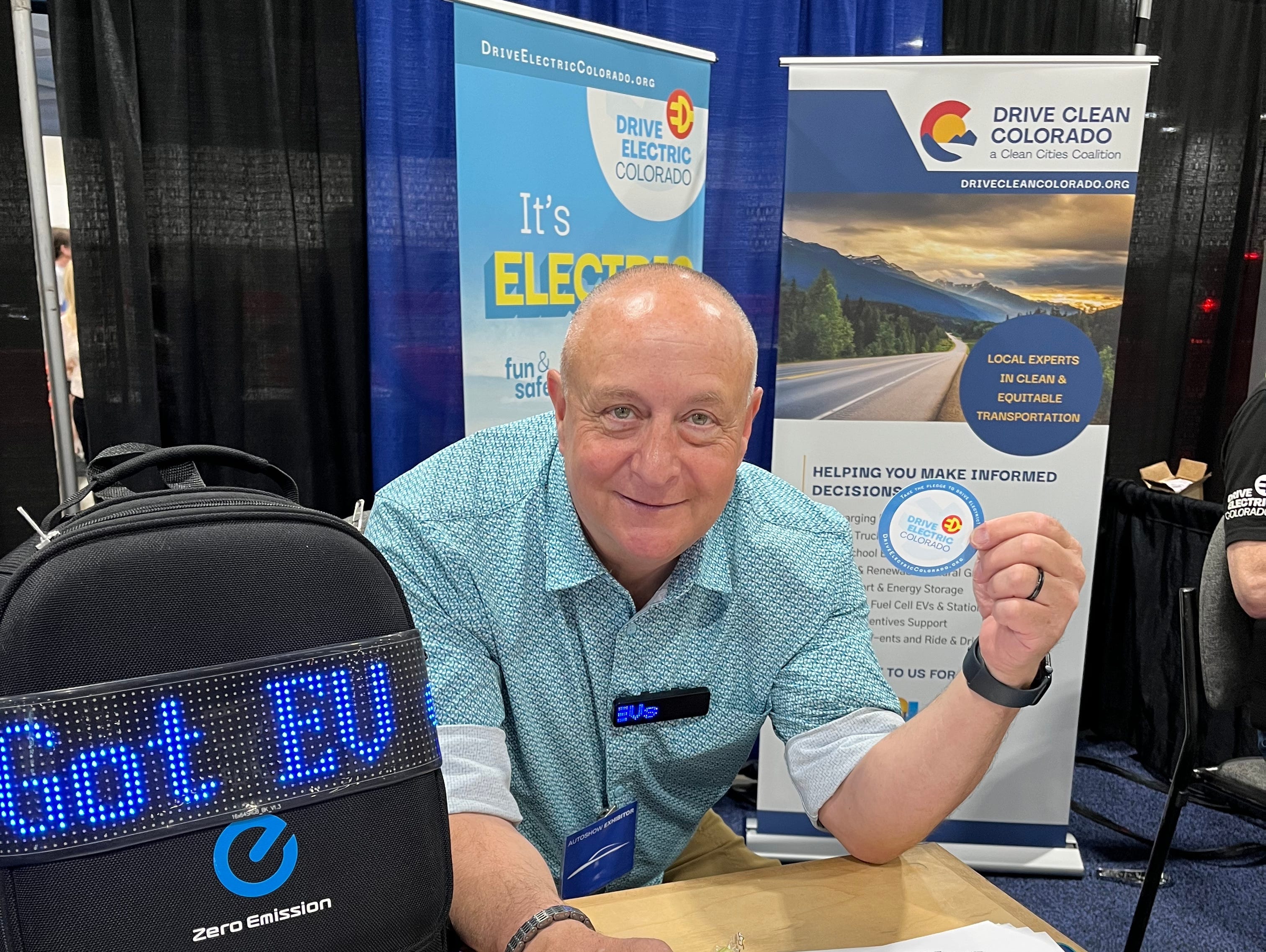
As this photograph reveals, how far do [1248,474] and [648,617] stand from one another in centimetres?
158

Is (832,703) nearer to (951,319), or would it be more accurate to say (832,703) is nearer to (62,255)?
(951,319)

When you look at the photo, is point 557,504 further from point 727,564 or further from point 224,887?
point 224,887

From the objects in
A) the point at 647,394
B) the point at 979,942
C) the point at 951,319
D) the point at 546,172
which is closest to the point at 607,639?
the point at 647,394

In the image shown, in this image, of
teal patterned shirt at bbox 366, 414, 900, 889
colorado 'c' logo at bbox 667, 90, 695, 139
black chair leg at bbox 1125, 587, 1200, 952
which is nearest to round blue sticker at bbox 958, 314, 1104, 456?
black chair leg at bbox 1125, 587, 1200, 952

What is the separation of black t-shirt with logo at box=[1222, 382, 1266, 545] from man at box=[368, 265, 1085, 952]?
116 cm

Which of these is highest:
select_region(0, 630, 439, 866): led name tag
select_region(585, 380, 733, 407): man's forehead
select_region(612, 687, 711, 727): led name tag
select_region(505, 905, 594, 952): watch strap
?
select_region(585, 380, 733, 407): man's forehead

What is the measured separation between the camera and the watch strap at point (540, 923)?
0.90 m

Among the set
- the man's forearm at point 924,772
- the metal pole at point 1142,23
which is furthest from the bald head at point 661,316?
the metal pole at point 1142,23

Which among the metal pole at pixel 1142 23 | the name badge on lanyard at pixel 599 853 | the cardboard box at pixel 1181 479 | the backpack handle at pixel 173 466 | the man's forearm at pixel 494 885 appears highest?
the metal pole at pixel 1142 23

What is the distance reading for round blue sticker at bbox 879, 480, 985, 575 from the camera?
8.55 ft

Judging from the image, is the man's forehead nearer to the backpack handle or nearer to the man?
the man

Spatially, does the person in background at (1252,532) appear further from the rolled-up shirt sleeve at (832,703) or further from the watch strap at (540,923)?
the watch strap at (540,923)

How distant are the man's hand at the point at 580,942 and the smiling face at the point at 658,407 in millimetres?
473

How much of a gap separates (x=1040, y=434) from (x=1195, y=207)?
170cm
